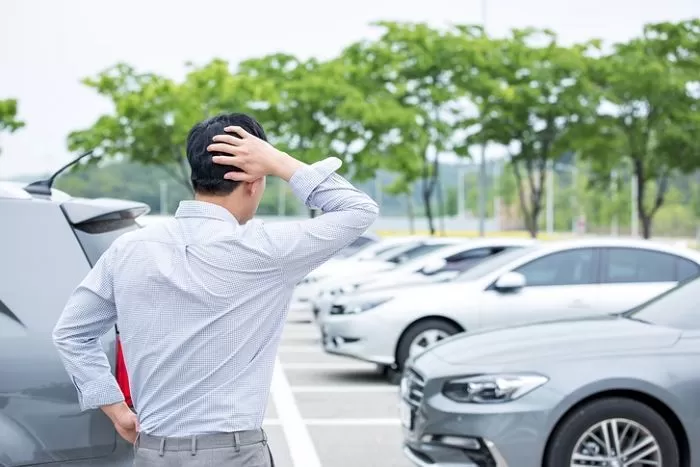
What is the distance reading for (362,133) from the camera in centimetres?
3853

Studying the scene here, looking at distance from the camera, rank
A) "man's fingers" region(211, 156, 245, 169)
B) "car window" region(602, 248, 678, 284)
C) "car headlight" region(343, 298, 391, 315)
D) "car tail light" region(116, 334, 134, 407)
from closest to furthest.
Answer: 1. "man's fingers" region(211, 156, 245, 169)
2. "car tail light" region(116, 334, 134, 407)
3. "car window" region(602, 248, 678, 284)
4. "car headlight" region(343, 298, 391, 315)

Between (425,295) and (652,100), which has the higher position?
(652,100)

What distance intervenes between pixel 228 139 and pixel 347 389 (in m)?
9.26

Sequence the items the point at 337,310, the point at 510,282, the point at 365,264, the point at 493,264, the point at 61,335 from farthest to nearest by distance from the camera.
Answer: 1. the point at 365,264
2. the point at 337,310
3. the point at 493,264
4. the point at 510,282
5. the point at 61,335

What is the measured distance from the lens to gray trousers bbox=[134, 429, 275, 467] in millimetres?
2936

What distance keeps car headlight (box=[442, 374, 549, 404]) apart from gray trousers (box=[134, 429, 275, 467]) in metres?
3.47

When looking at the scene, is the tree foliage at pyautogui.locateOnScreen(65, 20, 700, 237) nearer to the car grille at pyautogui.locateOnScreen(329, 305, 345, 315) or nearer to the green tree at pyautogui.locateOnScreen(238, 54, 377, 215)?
the green tree at pyautogui.locateOnScreen(238, 54, 377, 215)

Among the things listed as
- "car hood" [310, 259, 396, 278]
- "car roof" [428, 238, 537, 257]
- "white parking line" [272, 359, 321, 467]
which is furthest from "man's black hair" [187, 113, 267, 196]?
"car hood" [310, 259, 396, 278]

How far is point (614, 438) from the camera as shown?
629 cm

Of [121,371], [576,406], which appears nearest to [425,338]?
[576,406]

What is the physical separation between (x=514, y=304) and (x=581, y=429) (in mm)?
5542

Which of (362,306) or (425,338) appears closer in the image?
(425,338)

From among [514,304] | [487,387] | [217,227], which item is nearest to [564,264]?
[514,304]

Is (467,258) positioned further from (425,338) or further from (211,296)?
(211,296)
